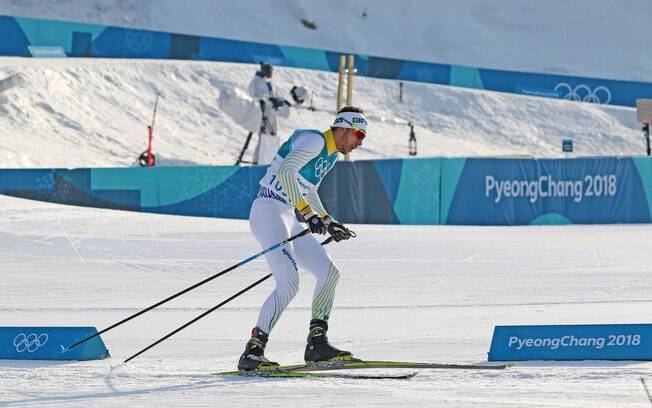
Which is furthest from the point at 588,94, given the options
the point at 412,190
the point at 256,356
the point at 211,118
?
the point at 256,356

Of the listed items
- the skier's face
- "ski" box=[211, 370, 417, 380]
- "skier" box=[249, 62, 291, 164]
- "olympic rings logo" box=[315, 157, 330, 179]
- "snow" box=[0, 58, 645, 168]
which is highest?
"snow" box=[0, 58, 645, 168]

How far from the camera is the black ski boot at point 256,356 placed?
8070 millimetres

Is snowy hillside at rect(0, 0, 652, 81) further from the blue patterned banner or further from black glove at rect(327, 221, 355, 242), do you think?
black glove at rect(327, 221, 355, 242)

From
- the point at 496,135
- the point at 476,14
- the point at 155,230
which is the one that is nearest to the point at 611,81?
the point at 496,135

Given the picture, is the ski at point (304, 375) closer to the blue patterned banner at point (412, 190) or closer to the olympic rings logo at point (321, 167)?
the olympic rings logo at point (321, 167)

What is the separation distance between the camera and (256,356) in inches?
318

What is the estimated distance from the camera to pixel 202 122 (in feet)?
97.3

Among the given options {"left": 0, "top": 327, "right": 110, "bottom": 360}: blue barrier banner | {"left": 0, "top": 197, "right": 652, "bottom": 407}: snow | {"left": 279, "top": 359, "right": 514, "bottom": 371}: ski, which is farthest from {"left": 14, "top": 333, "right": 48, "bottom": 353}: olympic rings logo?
{"left": 279, "top": 359, "right": 514, "bottom": 371}: ski

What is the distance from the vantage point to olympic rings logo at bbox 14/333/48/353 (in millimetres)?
8758

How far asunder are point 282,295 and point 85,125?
2026 cm

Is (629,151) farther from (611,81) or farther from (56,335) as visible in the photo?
(56,335)

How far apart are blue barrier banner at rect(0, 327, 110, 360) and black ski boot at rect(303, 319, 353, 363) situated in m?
1.55

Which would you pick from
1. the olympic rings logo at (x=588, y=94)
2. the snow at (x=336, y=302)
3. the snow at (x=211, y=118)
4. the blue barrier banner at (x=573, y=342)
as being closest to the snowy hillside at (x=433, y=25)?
the olympic rings logo at (x=588, y=94)

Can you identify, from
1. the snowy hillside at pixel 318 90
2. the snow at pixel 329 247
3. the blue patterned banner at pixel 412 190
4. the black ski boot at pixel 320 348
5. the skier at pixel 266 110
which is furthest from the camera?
the snowy hillside at pixel 318 90
